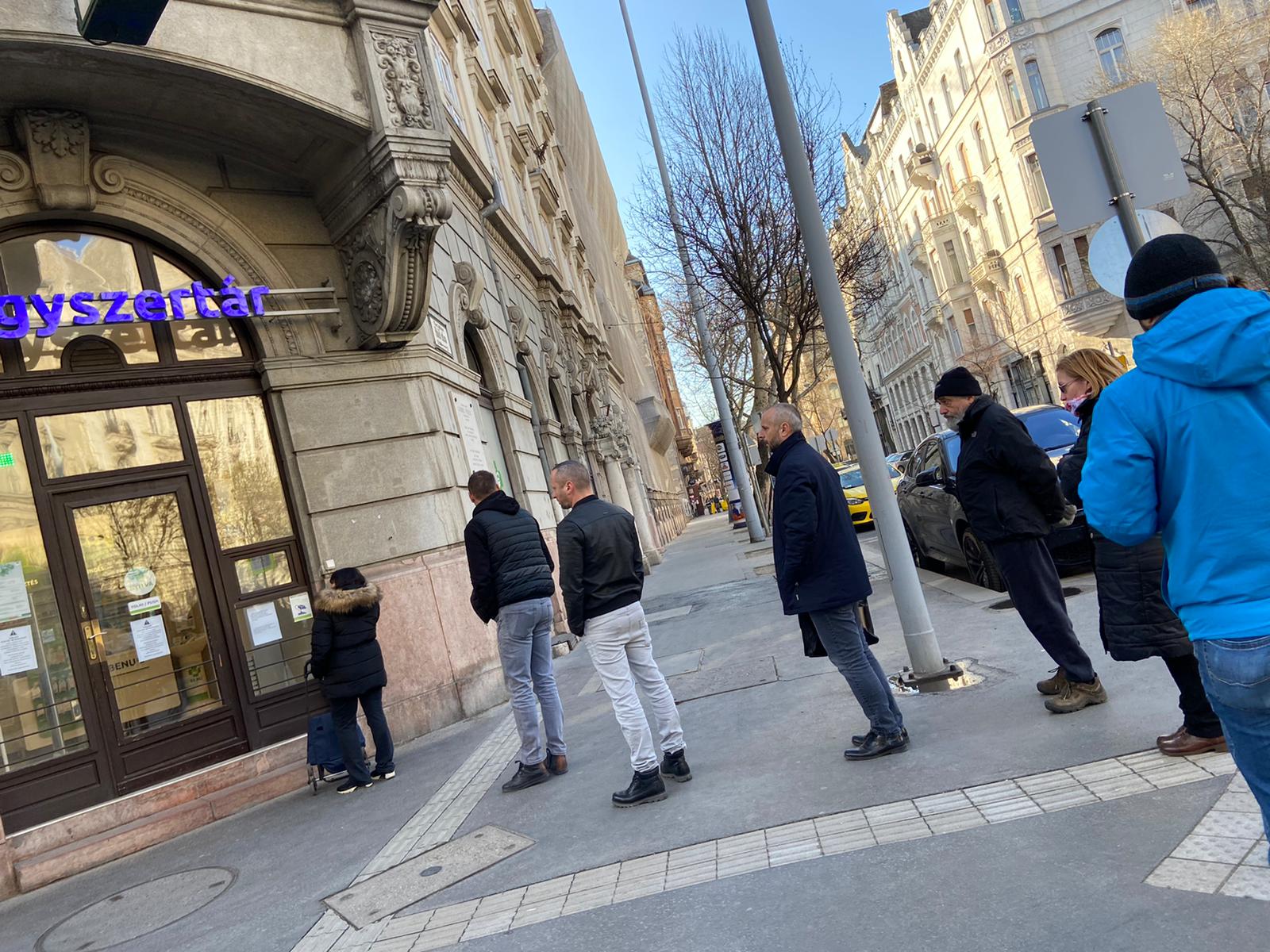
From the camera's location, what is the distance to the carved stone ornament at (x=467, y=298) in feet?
36.4

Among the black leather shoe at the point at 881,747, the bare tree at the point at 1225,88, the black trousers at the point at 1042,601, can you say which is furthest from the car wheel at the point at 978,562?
the bare tree at the point at 1225,88

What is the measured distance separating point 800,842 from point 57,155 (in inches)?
294

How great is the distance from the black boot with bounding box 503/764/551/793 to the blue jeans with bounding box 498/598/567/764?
0.14 feet

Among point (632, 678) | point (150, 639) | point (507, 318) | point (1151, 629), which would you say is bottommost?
point (1151, 629)

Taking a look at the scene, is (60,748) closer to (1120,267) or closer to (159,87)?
(159,87)

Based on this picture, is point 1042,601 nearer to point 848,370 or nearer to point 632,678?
point 848,370

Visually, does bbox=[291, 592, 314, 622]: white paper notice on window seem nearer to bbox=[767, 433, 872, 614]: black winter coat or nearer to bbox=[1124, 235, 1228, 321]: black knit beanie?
bbox=[767, 433, 872, 614]: black winter coat

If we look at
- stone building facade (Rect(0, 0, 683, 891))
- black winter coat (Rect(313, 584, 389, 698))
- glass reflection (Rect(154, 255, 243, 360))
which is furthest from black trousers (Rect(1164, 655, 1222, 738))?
glass reflection (Rect(154, 255, 243, 360))

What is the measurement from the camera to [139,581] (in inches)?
295

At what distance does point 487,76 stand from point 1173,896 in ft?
56.8

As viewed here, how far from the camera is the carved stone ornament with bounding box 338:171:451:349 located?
27.0 feet

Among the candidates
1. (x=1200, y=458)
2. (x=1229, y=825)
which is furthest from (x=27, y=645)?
(x=1200, y=458)

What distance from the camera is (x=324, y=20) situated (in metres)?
7.81

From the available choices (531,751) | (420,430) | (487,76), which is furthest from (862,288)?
(531,751)
